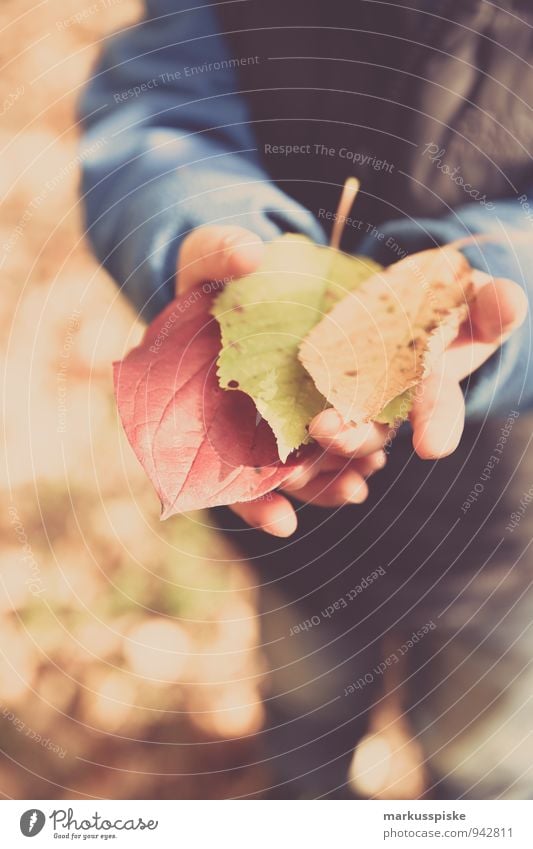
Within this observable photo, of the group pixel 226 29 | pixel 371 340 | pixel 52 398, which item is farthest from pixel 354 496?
pixel 226 29

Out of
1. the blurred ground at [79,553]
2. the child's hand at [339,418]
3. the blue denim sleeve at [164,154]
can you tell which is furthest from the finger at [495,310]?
the blurred ground at [79,553]

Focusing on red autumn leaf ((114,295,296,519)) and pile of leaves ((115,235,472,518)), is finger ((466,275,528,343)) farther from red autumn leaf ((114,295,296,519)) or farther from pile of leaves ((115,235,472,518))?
red autumn leaf ((114,295,296,519))

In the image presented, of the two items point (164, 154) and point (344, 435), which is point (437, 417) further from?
point (164, 154)

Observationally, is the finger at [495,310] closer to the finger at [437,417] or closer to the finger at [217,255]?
the finger at [437,417]
